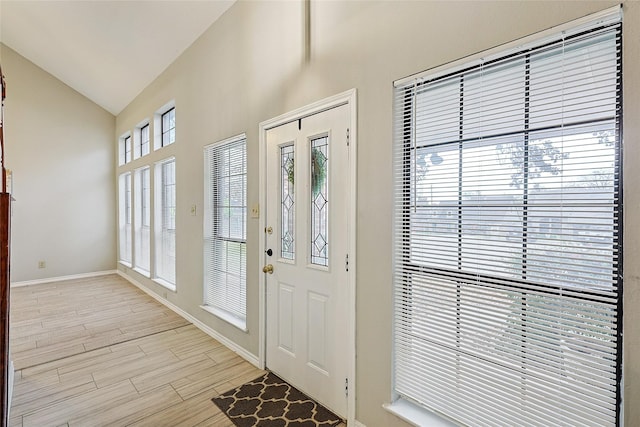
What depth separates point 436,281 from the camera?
64.3 inches

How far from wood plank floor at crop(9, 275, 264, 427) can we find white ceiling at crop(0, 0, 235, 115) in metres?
3.37

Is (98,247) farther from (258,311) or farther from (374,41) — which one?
(374,41)

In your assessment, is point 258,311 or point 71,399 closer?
point 71,399

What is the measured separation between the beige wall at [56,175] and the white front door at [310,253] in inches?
215

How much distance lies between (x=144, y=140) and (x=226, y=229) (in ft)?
11.2

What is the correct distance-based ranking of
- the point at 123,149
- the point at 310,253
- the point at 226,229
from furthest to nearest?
the point at 123,149
the point at 226,229
the point at 310,253

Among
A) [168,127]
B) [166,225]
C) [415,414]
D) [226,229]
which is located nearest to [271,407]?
[415,414]

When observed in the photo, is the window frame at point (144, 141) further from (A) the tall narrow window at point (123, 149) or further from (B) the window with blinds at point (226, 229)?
(B) the window with blinds at point (226, 229)

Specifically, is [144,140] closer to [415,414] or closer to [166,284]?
[166,284]

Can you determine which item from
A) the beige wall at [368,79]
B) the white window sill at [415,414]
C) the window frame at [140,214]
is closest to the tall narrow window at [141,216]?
the window frame at [140,214]

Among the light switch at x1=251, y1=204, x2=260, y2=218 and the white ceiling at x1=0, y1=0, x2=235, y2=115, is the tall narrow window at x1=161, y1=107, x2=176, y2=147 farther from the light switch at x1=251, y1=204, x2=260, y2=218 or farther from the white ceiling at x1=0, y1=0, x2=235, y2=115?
the light switch at x1=251, y1=204, x2=260, y2=218

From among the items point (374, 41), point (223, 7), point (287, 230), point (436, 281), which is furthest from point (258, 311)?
point (223, 7)

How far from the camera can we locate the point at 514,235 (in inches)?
54.1

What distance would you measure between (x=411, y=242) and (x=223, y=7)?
9.72ft
